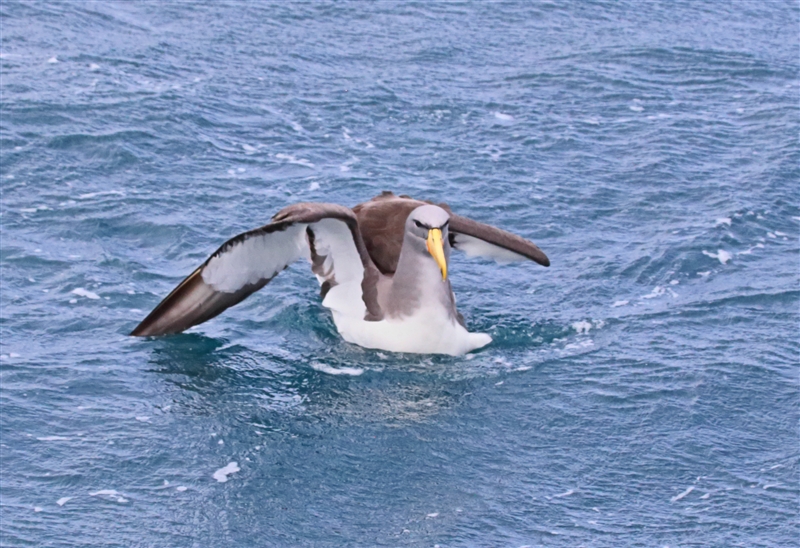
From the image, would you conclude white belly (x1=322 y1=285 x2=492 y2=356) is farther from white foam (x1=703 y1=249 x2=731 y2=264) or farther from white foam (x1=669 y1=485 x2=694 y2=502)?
white foam (x1=703 y1=249 x2=731 y2=264)

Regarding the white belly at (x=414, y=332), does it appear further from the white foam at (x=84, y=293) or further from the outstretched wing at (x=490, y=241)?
the white foam at (x=84, y=293)

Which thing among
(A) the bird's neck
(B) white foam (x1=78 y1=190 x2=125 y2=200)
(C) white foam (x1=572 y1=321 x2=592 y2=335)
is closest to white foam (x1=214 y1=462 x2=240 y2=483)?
(A) the bird's neck

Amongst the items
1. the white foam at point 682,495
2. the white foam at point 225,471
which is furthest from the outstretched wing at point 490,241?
the white foam at point 225,471

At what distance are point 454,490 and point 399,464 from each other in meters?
0.62

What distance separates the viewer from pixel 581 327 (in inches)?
519

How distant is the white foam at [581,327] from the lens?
13.1 metres

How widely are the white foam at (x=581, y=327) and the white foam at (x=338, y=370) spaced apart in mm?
2383

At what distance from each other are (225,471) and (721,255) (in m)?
6.92

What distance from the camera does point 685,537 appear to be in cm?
966

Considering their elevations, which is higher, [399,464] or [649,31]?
[649,31]

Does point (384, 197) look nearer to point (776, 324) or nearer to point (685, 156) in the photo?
point (776, 324)

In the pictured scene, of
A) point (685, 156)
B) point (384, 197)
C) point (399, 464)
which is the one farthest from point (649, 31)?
point (399, 464)

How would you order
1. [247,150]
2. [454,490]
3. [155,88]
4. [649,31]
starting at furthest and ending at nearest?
1. [649,31]
2. [155,88]
3. [247,150]
4. [454,490]

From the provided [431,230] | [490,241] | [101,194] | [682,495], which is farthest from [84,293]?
[682,495]
